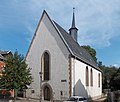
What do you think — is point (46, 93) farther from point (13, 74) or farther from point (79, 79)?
point (13, 74)

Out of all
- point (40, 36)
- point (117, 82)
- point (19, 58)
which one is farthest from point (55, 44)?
point (117, 82)

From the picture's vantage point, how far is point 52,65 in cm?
4059

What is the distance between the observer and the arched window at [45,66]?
41.0 m

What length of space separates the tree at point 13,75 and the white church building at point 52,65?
375cm

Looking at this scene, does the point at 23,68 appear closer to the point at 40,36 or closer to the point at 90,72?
the point at 40,36

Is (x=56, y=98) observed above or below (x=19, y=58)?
below

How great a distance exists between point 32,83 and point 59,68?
18.1ft

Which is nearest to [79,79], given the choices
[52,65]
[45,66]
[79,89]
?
[79,89]

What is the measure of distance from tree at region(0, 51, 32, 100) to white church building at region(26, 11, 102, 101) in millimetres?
3747

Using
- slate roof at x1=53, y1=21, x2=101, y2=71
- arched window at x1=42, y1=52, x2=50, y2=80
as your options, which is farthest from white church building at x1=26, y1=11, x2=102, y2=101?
slate roof at x1=53, y1=21, x2=101, y2=71

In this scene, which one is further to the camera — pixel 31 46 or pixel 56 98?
pixel 31 46

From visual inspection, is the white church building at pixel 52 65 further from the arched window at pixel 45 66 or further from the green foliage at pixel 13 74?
the green foliage at pixel 13 74

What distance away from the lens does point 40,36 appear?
42281 mm

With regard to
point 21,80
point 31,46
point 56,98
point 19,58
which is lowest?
point 56,98
